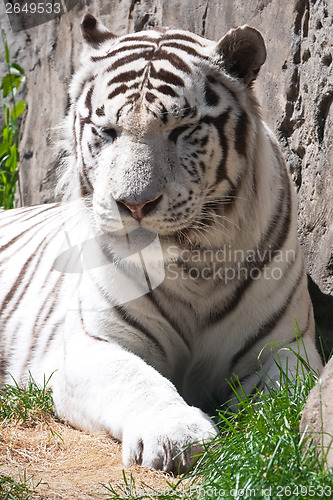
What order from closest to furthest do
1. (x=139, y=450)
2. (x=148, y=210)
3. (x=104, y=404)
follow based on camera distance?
1. (x=139, y=450)
2. (x=148, y=210)
3. (x=104, y=404)

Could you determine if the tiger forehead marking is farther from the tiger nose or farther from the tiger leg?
the tiger leg

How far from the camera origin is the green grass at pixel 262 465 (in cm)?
174

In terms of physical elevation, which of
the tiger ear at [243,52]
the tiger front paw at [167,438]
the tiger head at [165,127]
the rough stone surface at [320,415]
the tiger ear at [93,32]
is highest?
the tiger ear at [93,32]

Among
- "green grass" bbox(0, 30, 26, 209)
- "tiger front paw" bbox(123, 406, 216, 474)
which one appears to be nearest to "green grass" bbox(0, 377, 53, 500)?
"tiger front paw" bbox(123, 406, 216, 474)

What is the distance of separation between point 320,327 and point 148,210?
1584 mm

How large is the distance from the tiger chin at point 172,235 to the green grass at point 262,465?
0.25 metres

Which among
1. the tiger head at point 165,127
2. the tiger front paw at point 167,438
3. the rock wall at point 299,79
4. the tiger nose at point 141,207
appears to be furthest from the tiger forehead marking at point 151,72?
the tiger front paw at point 167,438

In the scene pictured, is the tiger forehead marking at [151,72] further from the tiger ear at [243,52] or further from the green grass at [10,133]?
the green grass at [10,133]

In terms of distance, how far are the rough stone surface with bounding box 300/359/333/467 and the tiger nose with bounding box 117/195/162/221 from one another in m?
0.80

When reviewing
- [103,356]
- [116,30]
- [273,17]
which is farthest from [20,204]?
[103,356]

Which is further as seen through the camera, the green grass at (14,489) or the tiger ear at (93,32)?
the tiger ear at (93,32)

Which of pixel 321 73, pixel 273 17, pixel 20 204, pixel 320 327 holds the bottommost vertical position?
pixel 320 327

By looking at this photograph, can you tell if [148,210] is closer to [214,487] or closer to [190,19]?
[214,487]

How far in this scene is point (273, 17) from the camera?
11.7 ft
